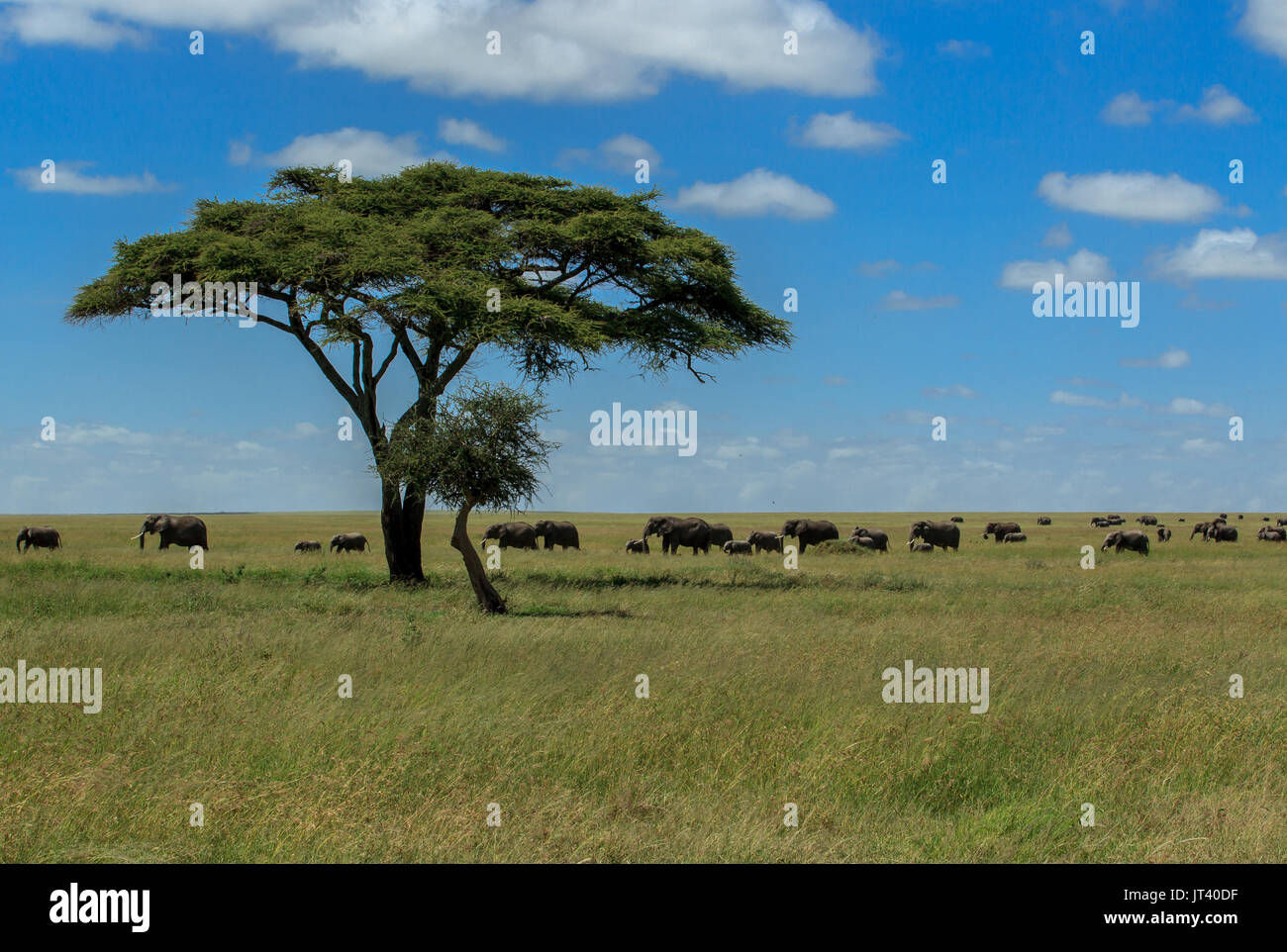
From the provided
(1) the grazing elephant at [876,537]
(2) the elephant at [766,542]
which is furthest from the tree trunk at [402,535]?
(1) the grazing elephant at [876,537]

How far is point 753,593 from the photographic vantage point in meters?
24.2

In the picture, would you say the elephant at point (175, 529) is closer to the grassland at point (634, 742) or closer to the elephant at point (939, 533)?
the grassland at point (634, 742)

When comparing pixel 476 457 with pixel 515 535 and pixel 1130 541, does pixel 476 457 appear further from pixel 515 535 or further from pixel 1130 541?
pixel 1130 541

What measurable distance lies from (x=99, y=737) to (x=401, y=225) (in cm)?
2305

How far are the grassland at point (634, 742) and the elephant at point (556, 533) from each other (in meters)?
32.1

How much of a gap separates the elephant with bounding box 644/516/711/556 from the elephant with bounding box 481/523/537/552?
Result: 600 cm

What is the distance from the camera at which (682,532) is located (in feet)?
163

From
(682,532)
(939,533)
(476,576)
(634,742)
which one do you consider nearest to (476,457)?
(476,576)

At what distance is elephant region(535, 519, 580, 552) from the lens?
51625 mm

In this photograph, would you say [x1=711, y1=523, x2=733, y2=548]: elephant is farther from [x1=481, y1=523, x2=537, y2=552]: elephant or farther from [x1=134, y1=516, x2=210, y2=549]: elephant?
[x1=134, y1=516, x2=210, y2=549]: elephant

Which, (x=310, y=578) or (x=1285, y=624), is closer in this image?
(x=1285, y=624)

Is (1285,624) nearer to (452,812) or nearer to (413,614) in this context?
(413,614)

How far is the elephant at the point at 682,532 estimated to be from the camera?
4944 centimetres
